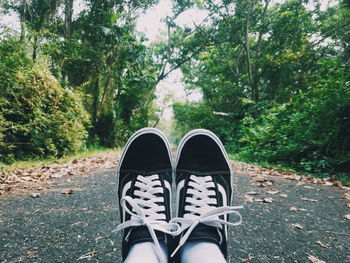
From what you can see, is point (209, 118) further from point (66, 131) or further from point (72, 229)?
point (72, 229)

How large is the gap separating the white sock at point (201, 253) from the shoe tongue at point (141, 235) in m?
0.14

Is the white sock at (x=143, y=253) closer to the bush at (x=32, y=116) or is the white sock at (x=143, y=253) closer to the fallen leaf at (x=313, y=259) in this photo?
the fallen leaf at (x=313, y=259)

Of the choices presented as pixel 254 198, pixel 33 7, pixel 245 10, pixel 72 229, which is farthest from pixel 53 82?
pixel 245 10

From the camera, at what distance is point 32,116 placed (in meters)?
3.67

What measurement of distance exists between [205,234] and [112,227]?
26.7 inches

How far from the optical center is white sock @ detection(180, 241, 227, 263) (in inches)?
35.6

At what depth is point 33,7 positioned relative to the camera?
7.89 metres

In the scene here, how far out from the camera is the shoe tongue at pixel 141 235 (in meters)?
1.00

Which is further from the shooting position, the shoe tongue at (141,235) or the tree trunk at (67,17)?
the tree trunk at (67,17)

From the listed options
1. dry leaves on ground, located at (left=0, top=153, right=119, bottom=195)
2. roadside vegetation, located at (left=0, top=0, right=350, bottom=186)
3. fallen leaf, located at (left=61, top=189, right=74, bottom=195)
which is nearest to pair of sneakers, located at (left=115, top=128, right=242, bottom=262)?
fallen leaf, located at (left=61, top=189, right=74, bottom=195)

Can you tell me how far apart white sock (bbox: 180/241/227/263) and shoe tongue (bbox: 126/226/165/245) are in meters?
0.14

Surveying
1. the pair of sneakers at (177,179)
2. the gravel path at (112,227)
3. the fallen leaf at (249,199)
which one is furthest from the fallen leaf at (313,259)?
the fallen leaf at (249,199)

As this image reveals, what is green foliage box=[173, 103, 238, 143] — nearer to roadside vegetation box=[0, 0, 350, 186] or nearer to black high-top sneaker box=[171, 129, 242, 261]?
roadside vegetation box=[0, 0, 350, 186]

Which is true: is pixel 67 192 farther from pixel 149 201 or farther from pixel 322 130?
pixel 322 130
